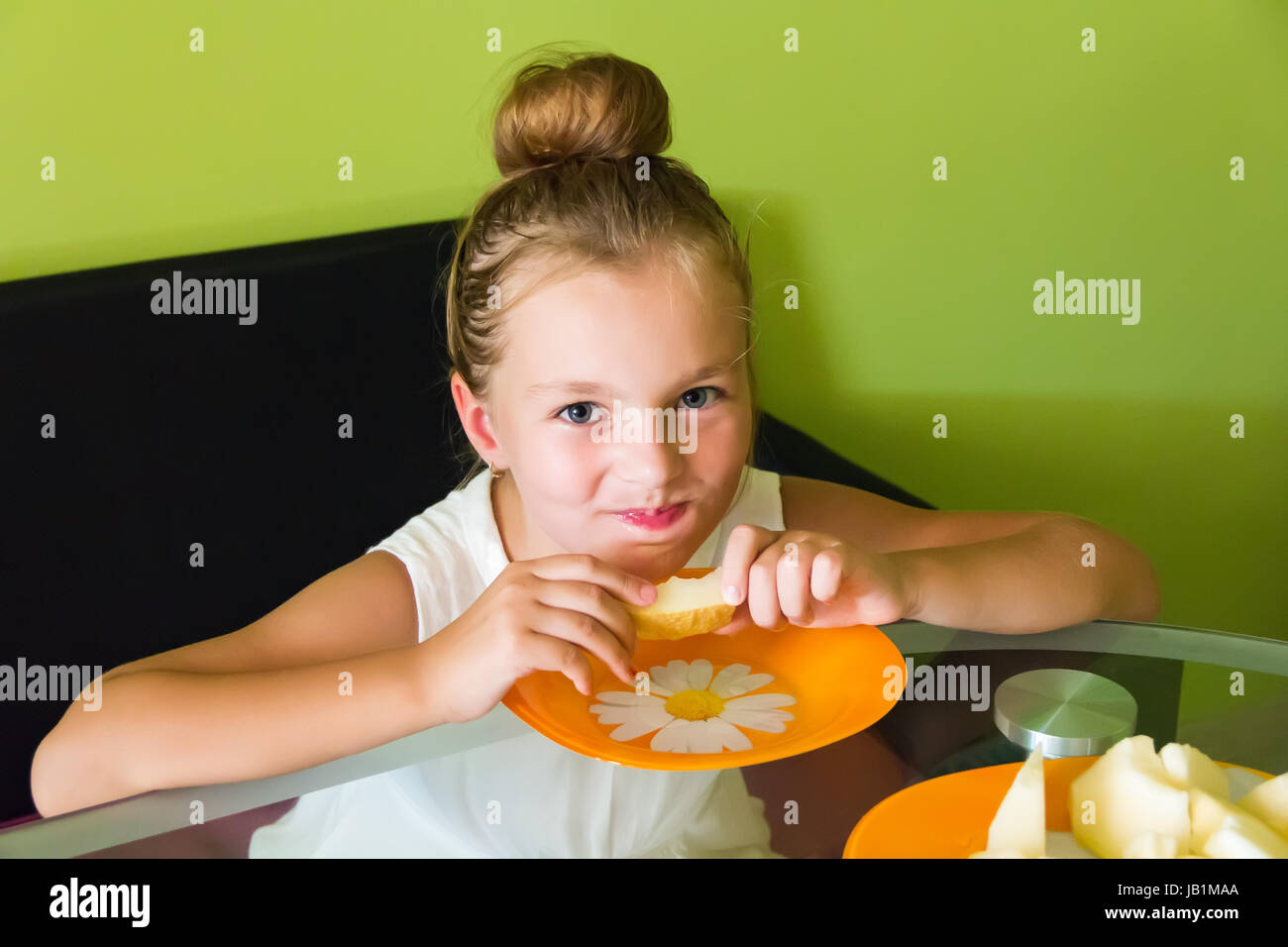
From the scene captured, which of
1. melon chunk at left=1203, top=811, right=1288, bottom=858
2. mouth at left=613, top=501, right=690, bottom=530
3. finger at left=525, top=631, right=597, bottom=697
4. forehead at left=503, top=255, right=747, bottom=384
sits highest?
forehead at left=503, top=255, right=747, bottom=384

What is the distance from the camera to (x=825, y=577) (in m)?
0.85

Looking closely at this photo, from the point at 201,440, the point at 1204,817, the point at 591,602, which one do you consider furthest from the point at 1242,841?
the point at 201,440

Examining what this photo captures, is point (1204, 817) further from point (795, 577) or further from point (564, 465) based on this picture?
point (564, 465)

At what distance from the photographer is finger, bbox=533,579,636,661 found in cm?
81

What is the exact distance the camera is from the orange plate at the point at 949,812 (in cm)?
66

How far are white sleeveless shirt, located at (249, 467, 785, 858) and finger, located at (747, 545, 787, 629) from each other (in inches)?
5.2

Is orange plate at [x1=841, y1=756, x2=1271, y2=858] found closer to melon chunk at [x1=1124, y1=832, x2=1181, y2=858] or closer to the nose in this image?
melon chunk at [x1=1124, y1=832, x2=1181, y2=858]

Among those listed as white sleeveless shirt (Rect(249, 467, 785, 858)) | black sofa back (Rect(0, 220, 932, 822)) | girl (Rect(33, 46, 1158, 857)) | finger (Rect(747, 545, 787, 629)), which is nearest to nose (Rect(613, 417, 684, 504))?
girl (Rect(33, 46, 1158, 857))

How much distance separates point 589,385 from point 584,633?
0.74 ft

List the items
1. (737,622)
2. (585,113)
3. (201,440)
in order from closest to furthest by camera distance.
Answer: (737,622)
(585,113)
(201,440)

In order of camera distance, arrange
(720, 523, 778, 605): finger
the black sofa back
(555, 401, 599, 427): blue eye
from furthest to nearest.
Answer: the black sofa back, (555, 401, 599, 427): blue eye, (720, 523, 778, 605): finger
